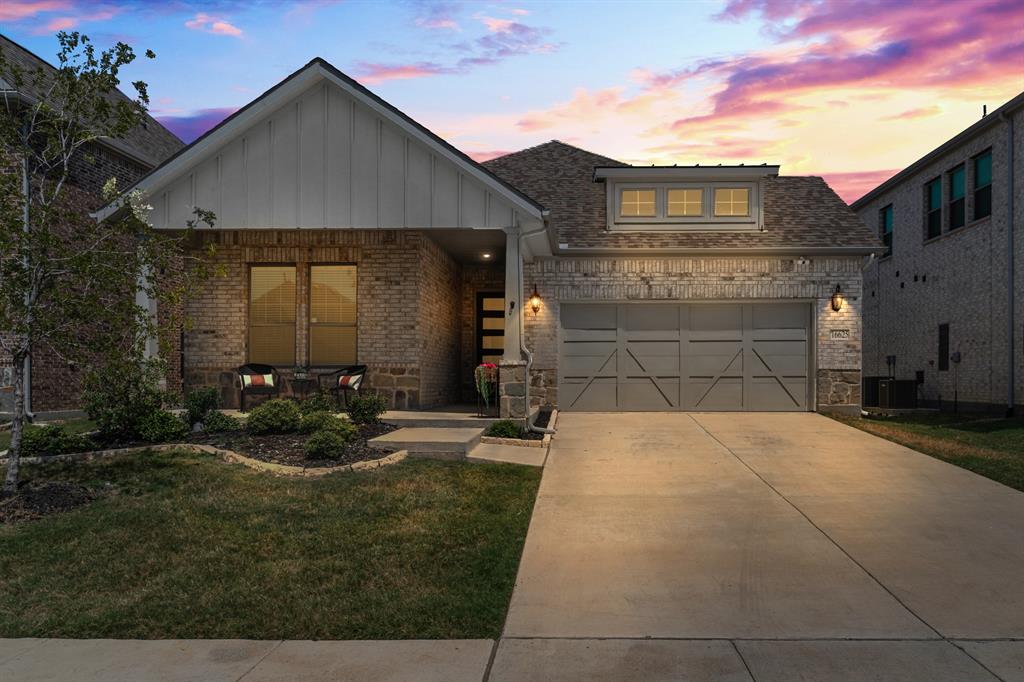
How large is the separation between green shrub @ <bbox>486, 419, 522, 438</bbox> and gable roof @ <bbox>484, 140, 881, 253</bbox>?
535 centimetres

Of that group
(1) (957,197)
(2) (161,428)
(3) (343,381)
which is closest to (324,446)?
(2) (161,428)

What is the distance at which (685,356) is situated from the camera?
17078 millimetres

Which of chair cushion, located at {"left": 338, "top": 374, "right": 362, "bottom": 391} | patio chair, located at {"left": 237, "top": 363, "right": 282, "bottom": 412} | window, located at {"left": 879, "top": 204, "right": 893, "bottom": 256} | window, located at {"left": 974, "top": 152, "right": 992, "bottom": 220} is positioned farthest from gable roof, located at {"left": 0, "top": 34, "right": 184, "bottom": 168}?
window, located at {"left": 879, "top": 204, "right": 893, "bottom": 256}

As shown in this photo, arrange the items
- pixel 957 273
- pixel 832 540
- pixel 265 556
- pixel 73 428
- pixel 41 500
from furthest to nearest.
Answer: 1. pixel 957 273
2. pixel 73 428
3. pixel 41 500
4. pixel 832 540
5. pixel 265 556

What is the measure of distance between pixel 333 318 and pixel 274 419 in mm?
4083

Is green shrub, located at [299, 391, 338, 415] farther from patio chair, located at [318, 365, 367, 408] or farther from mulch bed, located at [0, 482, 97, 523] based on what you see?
mulch bed, located at [0, 482, 97, 523]

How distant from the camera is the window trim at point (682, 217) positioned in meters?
17.6

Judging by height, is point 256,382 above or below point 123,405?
above

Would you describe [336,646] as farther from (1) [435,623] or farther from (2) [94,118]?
(2) [94,118]

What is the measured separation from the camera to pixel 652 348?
1714cm

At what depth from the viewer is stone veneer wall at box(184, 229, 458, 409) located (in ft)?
46.9

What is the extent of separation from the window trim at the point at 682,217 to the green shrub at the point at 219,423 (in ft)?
31.4

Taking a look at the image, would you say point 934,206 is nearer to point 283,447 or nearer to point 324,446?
point 324,446

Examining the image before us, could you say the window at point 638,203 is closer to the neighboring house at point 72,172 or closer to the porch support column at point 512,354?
the porch support column at point 512,354
